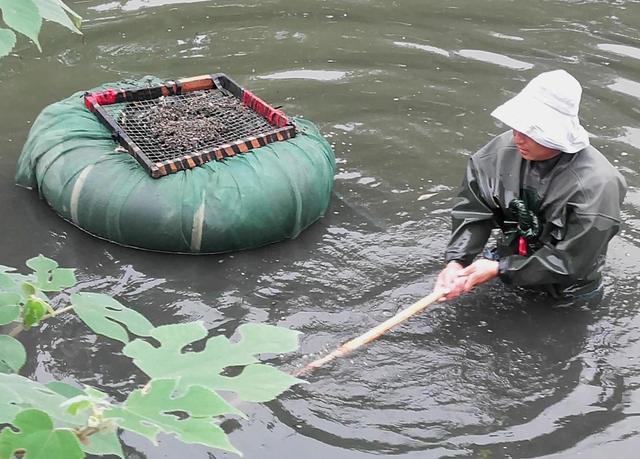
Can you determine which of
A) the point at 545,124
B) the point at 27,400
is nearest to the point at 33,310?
the point at 27,400

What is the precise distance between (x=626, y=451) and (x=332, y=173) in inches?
81.4

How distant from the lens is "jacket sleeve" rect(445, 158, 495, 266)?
372 centimetres

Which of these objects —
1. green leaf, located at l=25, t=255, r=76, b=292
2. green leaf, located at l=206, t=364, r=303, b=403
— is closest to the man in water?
green leaf, located at l=25, t=255, r=76, b=292

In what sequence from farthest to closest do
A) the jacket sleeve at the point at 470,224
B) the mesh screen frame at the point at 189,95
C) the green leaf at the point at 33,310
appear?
the mesh screen frame at the point at 189,95
the jacket sleeve at the point at 470,224
the green leaf at the point at 33,310

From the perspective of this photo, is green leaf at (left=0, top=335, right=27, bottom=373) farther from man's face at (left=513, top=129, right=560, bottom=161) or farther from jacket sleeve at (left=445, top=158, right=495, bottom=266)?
jacket sleeve at (left=445, top=158, right=495, bottom=266)

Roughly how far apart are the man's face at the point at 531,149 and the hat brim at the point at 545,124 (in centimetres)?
5

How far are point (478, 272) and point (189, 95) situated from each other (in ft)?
7.13

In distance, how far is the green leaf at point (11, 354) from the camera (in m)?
1.39

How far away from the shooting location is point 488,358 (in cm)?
359

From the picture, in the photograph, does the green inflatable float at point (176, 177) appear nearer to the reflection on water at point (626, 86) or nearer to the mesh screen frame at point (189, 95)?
the mesh screen frame at point (189, 95)

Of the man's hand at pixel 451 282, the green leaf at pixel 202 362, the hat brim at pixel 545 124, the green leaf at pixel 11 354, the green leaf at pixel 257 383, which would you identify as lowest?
the man's hand at pixel 451 282

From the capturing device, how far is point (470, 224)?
3.75 metres

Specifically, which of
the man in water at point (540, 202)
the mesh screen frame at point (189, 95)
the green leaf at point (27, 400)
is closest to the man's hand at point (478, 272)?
the man in water at point (540, 202)

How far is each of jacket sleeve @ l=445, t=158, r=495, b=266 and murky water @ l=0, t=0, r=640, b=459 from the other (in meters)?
0.30
